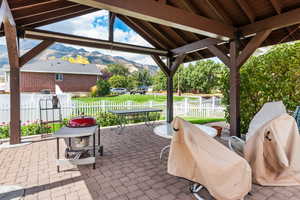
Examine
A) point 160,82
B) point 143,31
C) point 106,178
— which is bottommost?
point 106,178

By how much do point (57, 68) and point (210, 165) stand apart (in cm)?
2066

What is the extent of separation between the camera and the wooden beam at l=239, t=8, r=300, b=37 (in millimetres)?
3086

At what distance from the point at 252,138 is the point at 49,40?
4.96m

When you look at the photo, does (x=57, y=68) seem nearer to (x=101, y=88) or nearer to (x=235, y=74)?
(x=101, y=88)

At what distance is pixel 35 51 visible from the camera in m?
4.15

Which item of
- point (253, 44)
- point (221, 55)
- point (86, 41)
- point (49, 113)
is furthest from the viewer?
point (49, 113)

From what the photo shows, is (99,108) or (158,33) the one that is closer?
(158,33)

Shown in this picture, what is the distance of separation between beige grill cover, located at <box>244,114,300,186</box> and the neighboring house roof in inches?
794

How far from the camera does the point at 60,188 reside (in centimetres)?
226

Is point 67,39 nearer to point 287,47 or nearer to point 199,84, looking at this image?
point 287,47

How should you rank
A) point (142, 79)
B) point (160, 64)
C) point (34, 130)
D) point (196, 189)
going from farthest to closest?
point (142, 79) < point (160, 64) < point (34, 130) < point (196, 189)

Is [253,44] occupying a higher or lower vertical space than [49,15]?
lower

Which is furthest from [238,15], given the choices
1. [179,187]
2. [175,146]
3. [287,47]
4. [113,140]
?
[113,140]

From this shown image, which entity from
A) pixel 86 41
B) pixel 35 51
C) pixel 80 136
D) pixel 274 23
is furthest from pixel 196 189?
pixel 35 51
